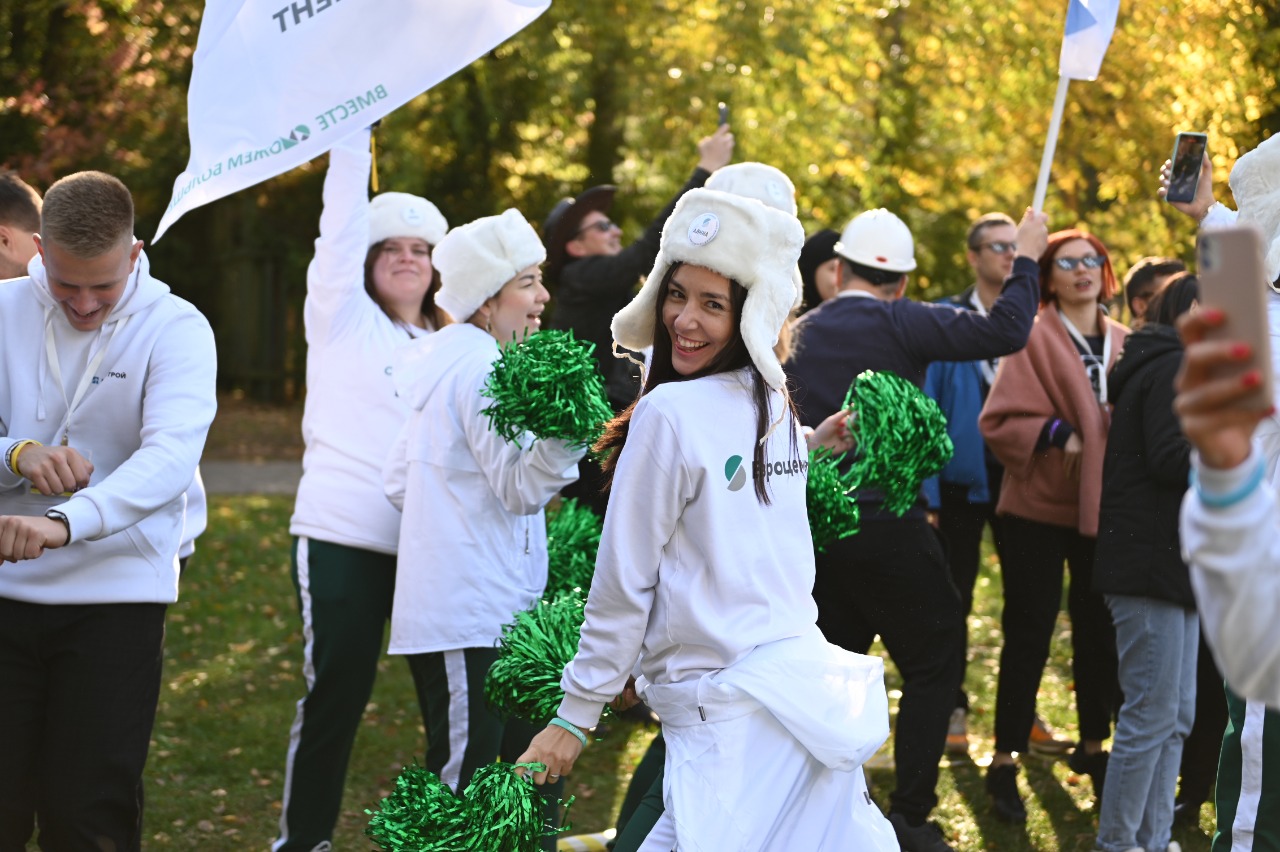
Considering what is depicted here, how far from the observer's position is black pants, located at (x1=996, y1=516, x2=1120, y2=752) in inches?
256

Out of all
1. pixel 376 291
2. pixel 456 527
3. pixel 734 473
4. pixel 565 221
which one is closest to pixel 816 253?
pixel 565 221

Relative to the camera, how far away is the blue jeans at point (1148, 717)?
17.9 ft

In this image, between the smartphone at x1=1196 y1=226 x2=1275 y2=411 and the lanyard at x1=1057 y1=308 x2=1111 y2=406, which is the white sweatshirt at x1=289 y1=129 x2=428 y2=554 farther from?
the smartphone at x1=1196 y1=226 x2=1275 y2=411

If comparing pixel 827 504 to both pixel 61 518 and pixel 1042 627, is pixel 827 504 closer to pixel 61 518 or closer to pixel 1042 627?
pixel 61 518

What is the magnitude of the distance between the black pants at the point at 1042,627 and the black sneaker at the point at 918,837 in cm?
90

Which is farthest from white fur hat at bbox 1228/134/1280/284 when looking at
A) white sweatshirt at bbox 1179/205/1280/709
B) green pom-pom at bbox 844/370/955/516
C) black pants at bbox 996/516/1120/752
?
black pants at bbox 996/516/1120/752

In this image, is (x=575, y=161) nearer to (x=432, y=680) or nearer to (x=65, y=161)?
(x=65, y=161)

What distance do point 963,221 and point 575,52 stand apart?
5210 mm

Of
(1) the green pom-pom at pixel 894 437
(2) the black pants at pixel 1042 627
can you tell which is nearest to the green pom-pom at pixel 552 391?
(1) the green pom-pom at pixel 894 437

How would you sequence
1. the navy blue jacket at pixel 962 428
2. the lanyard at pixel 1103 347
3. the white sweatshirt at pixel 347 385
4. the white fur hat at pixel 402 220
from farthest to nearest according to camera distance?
the navy blue jacket at pixel 962 428 → the lanyard at pixel 1103 347 → the white fur hat at pixel 402 220 → the white sweatshirt at pixel 347 385

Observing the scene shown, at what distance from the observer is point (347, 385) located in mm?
5582

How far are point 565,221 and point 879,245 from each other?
2.02 metres

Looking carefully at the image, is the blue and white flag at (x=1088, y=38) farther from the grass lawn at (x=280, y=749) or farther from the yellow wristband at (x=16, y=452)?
the yellow wristband at (x=16, y=452)

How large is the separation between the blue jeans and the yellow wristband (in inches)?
150
